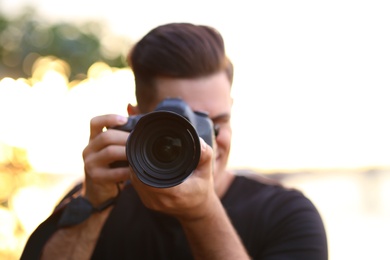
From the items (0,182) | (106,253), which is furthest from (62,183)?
(106,253)

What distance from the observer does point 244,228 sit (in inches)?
110

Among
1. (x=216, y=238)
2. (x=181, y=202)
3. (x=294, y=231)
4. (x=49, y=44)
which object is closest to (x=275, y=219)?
(x=294, y=231)

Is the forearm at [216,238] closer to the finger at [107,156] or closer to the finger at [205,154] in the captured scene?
the finger at [205,154]

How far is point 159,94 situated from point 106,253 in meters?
0.48

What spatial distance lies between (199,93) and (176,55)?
15 cm

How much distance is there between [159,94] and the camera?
285 cm

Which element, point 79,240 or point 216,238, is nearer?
point 216,238

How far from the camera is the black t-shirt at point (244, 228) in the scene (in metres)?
2.67

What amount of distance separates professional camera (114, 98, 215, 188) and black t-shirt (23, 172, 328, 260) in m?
0.39

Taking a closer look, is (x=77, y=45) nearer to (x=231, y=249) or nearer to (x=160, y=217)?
(x=160, y=217)

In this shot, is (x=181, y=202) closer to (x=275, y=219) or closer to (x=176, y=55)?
(x=275, y=219)

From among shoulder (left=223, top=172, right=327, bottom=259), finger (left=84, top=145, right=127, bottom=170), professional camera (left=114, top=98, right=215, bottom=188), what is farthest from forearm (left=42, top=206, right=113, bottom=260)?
shoulder (left=223, top=172, right=327, bottom=259)

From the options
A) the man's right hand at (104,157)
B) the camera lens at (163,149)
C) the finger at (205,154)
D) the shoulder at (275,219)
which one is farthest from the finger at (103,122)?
the shoulder at (275,219)

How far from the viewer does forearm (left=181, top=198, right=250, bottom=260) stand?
98.5 inches
